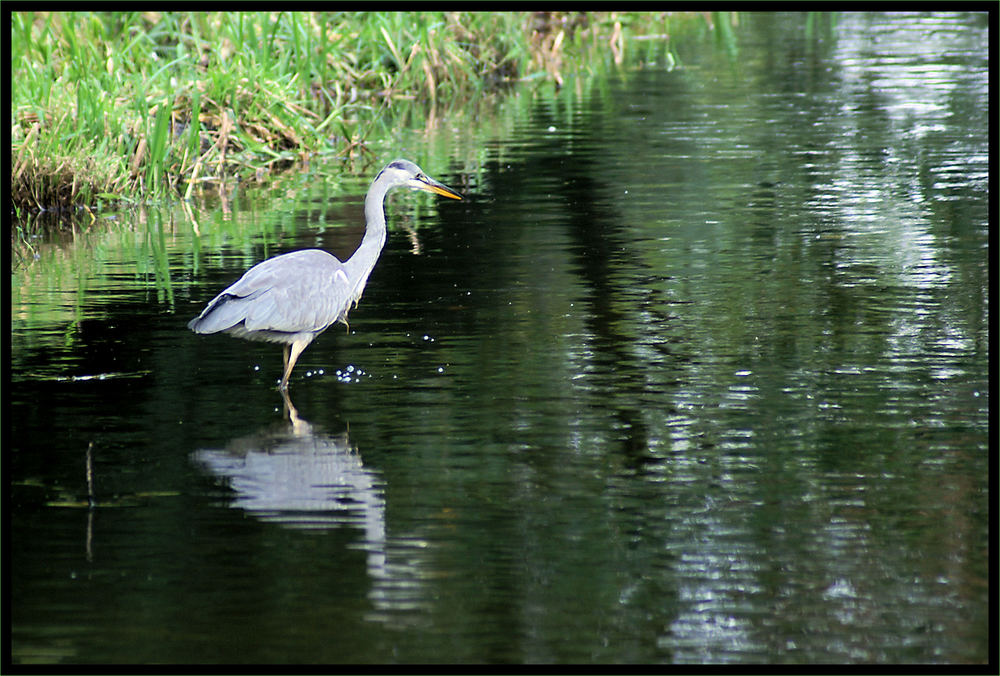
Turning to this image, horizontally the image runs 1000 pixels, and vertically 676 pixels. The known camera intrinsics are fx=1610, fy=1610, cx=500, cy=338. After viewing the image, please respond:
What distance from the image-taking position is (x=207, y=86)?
18.6m

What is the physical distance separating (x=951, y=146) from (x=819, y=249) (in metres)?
6.28

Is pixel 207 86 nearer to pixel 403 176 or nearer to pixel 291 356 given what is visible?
pixel 403 176

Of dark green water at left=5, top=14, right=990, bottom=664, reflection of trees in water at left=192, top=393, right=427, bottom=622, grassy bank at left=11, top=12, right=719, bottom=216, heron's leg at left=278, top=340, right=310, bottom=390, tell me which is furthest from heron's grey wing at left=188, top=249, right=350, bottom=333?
grassy bank at left=11, top=12, right=719, bottom=216

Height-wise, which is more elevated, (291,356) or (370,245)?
(370,245)

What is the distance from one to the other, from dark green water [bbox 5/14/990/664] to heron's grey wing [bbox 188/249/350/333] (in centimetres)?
43

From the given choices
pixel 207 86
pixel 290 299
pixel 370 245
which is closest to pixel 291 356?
pixel 290 299

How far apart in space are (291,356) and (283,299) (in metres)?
0.44

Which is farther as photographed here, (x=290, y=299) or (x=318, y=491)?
(x=290, y=299)

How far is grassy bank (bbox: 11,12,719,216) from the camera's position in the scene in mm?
16609

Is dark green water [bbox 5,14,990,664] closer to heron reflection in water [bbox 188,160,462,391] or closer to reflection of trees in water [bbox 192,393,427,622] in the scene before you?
reflection of trees in water [bbox 192,393,427,622]

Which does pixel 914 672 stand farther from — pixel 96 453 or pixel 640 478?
pixel 96 453

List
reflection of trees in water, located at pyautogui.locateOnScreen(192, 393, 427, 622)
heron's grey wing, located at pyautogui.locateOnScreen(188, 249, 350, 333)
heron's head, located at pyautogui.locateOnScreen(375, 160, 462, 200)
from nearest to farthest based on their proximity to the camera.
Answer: reflection of trees in water, located at pyautogui.locateOnScreen(192, 393, 427, 622) < heron's grey wing, located at pyautogui.locateOnScreen(188, 249, 350, 333) < heron's head, located at pyautogui.locateOnScreen(375, 160, 462, 200)

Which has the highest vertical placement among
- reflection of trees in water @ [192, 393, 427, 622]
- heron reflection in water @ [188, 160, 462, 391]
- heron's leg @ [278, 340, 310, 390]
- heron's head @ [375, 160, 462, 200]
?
heron's head @ [375, 160, 462, 200]

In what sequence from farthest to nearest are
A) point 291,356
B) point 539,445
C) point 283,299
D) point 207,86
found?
point 207,86 → point 291,356 → point 283,299 → point 539,445
